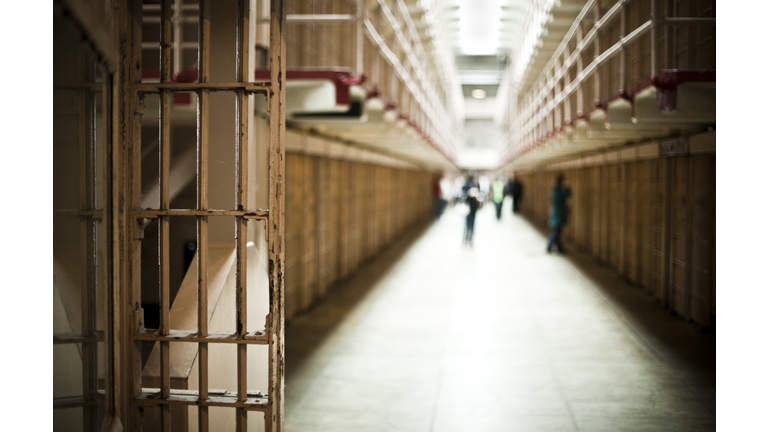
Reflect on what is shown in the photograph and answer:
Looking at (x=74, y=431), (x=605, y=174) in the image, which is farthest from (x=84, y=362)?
(x=605, y=174)

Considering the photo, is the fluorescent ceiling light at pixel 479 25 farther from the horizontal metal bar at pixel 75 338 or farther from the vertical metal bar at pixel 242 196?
the horizontal metal bar at pixel 75 338

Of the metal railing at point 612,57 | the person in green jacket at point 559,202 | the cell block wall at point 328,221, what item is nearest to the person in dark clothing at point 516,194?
the metal railing at point 612,57

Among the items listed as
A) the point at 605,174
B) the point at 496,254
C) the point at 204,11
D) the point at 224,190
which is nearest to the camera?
the point at 204,11

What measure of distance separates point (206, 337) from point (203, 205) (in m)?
0.49

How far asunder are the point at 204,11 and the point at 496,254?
9294 millimetres

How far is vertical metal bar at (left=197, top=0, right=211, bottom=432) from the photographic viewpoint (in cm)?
230

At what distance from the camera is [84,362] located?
203cm

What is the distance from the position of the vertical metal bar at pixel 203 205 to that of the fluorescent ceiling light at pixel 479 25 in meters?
13.5

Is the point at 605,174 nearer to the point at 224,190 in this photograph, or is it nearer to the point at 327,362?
the point at 327,362

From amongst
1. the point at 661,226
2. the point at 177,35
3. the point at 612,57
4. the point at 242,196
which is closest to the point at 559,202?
the point at 612,57

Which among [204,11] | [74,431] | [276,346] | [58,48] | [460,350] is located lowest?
[460,350]

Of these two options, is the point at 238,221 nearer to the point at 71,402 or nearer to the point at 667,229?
the point at 71,402
